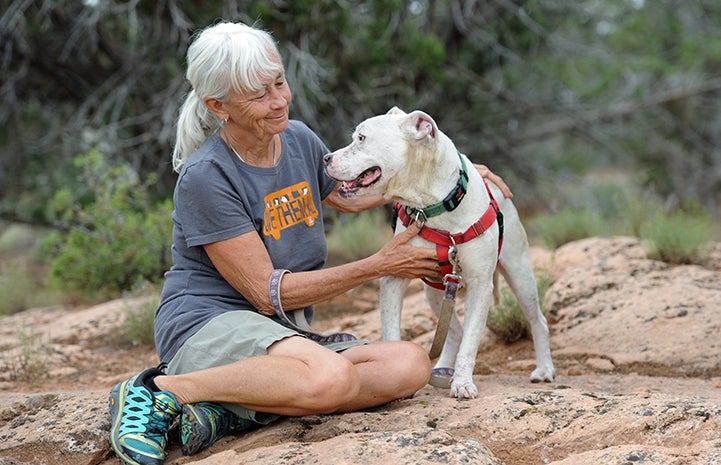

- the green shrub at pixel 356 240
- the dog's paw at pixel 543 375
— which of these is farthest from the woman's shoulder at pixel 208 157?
the green shrub at pixel 356 240

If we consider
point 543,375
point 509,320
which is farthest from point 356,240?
point 543,375

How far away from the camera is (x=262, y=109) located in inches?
137

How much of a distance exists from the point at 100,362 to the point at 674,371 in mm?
3388

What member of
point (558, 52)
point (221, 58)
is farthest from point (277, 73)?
point (558, 52)

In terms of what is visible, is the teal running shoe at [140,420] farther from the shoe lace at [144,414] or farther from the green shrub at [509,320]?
the green shrub at [509,320]

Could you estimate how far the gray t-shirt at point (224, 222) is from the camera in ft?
11.2

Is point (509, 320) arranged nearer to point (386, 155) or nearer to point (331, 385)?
point (386, 155)

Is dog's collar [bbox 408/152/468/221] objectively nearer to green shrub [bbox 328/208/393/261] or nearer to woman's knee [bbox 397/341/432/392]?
woman's knee [bbox 397/341/432/392]

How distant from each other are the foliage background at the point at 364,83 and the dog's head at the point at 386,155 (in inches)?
138

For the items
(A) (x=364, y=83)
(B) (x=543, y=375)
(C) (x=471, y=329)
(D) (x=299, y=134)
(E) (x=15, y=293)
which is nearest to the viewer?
(C) (x=471, y=329)

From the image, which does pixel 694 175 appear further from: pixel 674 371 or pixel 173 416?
pixel 173 416

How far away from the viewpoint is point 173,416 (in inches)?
129

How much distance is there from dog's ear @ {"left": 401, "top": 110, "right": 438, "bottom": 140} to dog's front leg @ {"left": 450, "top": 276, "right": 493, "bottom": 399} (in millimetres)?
715

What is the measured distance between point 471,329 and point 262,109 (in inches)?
51.6
